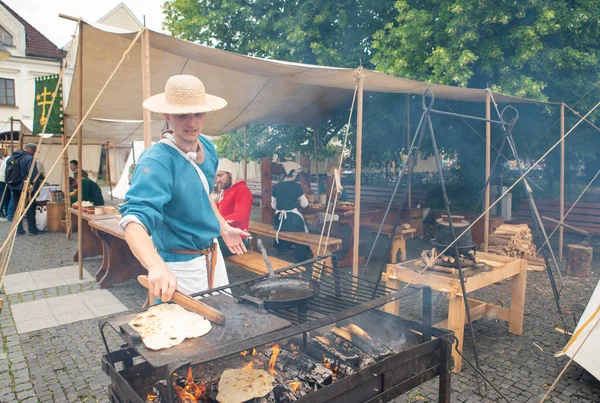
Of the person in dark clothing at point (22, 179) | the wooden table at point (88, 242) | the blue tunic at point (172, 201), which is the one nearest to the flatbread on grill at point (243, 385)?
the blue tunic at point (172, 201)

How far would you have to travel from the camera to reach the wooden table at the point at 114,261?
579cm

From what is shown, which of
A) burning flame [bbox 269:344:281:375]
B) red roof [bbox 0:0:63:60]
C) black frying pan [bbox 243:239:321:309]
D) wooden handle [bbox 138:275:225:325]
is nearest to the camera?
wooden handle [bbox 138:275:225:325]

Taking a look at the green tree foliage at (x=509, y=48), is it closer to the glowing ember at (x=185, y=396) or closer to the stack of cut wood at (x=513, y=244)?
the stack of cut wood at (x=513, y=244)

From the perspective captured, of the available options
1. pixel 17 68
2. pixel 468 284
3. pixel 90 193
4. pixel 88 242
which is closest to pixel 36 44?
pixel 17 68

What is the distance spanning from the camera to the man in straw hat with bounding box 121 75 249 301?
1.78 metres

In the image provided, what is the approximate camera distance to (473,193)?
1158cm

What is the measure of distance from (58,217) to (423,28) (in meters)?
9.86

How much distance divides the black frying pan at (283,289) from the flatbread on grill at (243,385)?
35cm

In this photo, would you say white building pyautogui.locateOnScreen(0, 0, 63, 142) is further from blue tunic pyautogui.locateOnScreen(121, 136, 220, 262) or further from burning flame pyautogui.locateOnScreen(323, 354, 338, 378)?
burning flame pyautogui.locateOnScreen(323, 354, 338, 378)

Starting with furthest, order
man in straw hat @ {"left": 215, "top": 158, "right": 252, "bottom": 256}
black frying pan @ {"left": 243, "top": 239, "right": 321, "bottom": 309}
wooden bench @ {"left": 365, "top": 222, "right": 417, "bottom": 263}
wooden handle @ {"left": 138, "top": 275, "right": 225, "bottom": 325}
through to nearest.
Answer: wooden bench @ {"left": 365, "top": 222, "right": 417, "bottom": 263} → man in straw hat @ {"left": 215, "top": 158, "right": 252, "bottom": 256} → black frying pan @ {"left": 243, "top": 239, "right": 321, "bottom": 309} → wooden handle @ {"left": 138, "top": 275, "right": 225, "bottom": 325}

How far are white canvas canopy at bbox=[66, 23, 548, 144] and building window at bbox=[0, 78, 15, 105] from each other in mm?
22216

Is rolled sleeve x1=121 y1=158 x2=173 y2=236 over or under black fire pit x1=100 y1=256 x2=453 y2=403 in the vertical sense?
over

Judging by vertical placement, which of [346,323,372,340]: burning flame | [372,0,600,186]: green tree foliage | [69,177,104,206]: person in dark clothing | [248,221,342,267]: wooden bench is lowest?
[248,221,342,267]: wooden bench

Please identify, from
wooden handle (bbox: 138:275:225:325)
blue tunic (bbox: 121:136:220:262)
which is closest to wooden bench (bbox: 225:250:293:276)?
blue tunic (bbox: 121:136:220:262)
